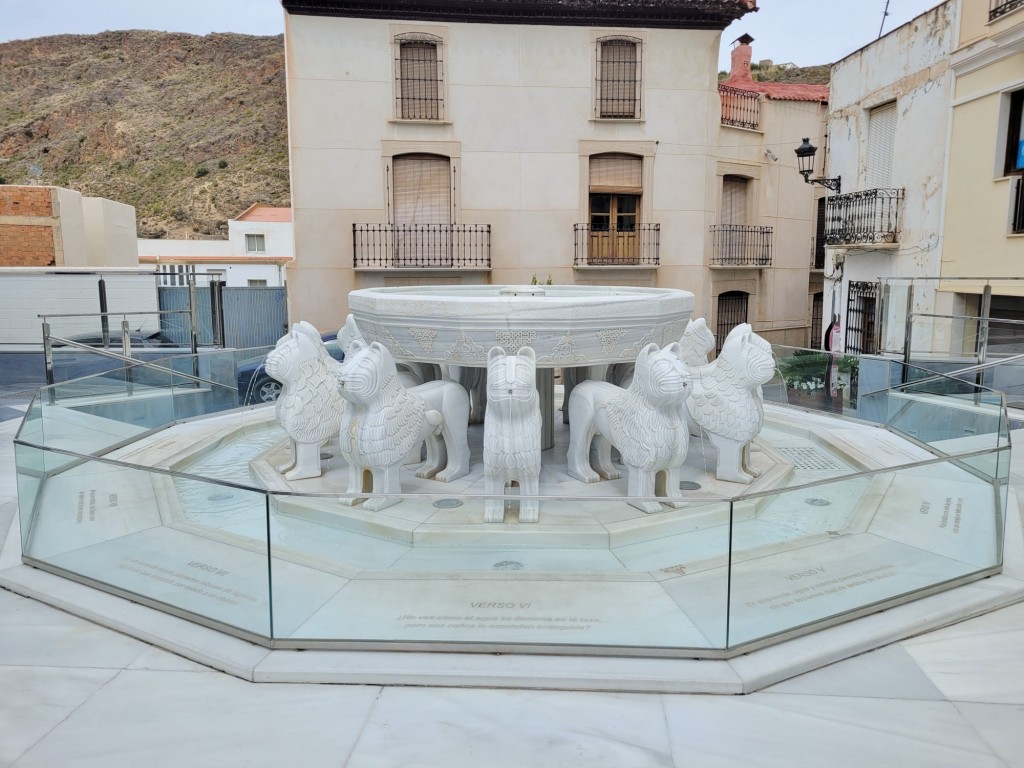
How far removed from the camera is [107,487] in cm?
453

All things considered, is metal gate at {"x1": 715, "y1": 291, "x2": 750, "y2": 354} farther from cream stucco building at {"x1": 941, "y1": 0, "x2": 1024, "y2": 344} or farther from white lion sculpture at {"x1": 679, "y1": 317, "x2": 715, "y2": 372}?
white lion sculpture at {"x1": 679, "y1": 317, "x2": 715, "y2": 372}

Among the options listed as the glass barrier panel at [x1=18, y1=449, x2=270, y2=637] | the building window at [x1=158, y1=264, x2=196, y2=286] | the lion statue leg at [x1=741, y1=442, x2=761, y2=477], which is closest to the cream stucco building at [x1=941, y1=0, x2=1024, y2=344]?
the lion statue leg at [x1=741, y1=442, x2=761, y2=477]

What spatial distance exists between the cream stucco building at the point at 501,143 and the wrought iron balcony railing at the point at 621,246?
0.03 meters

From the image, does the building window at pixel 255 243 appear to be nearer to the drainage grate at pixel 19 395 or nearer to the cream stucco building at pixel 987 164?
the drainage grate at pixel 19 395

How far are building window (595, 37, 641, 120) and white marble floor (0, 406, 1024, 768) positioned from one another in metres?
14.3

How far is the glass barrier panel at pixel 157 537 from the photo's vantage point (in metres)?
3.86

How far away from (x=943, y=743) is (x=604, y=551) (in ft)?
5.28

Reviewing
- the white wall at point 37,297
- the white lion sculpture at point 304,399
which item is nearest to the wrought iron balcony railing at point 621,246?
the white wall at point 37,297

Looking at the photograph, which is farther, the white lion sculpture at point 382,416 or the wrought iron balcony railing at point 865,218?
the wrought iron balcony railing at point 865,218

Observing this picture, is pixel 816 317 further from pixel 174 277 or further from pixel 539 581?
pixel 539 581

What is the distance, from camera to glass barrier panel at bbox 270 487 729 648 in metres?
3.70

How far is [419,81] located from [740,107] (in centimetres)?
733

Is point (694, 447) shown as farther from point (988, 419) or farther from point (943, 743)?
point (943, 743)

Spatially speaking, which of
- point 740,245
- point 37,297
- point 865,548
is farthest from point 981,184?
point 37,297
